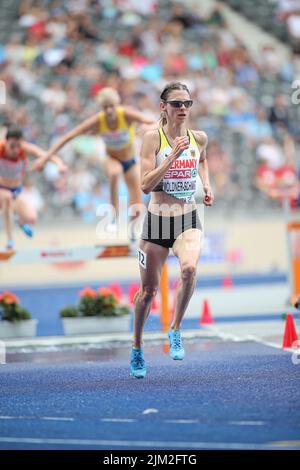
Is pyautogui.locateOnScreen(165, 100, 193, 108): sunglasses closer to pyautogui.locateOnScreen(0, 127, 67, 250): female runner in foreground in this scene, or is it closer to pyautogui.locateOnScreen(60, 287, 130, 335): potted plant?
pyautogui.locateOnScreen(0, 127, 67, 250): female runner in foreground

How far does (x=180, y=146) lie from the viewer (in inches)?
266

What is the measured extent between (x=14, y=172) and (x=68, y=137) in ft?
3.99

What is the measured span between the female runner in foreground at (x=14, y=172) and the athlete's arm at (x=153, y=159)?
3.58 m

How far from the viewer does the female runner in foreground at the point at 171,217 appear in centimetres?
714

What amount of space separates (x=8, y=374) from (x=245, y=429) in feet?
11.4

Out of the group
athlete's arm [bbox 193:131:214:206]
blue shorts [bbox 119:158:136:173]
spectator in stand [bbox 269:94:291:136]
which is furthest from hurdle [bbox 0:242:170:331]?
spectator in stand [bbox 269:94:291:136]

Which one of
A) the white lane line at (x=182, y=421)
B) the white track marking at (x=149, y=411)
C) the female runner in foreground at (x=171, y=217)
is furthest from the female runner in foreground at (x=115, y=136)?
the white lane line at (x=182, y=421)

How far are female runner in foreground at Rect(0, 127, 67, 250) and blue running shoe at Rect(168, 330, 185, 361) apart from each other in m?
3.83

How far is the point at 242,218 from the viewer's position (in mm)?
21422

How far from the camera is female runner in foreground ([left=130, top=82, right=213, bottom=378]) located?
23.4 feet

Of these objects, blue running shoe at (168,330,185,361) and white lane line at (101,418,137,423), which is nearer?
white lane line at (101,418,137,423)

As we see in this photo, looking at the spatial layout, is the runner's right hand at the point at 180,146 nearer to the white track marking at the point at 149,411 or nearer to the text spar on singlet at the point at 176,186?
the text spar on singlet at the point at 176,186
